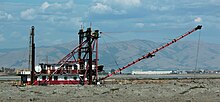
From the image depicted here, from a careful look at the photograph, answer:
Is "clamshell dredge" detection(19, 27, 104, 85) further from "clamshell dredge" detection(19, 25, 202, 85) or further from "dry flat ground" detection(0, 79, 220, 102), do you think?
"dry flat ground" detection(0, 79, 220, 102)

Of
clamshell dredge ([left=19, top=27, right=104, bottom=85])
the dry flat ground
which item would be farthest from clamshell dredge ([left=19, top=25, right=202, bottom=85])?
the dry flat ground

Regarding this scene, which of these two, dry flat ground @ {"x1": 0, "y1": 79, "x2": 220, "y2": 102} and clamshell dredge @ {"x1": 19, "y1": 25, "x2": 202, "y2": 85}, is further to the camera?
clamshell dredge @ {"x1": 19, "y1": 25, "x2": 202, "y2": 85}

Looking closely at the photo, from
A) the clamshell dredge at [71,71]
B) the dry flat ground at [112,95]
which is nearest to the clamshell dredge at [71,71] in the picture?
the clamshell dredge at [71,71]

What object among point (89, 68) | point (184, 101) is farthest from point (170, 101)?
point (89, 68)

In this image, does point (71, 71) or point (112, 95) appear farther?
point (71, 71)

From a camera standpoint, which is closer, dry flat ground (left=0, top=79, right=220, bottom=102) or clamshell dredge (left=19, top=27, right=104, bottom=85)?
dry flat ground (left=0, top=79, right=220, bottom=102)

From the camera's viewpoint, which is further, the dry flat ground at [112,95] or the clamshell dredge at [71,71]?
the clamshell dredge at [71,71]

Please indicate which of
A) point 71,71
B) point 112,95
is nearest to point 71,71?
point 71,71

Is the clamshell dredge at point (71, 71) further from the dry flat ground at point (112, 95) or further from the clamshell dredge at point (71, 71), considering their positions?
the dry flat ground at point (112, 95)

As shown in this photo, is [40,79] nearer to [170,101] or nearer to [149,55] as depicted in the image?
[149,55]

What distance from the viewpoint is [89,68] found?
9019 cm

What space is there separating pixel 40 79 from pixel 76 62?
7074 mm

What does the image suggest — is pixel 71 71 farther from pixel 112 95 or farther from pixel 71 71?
pixel 112 95

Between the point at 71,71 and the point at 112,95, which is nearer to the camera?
the point at 112,95
